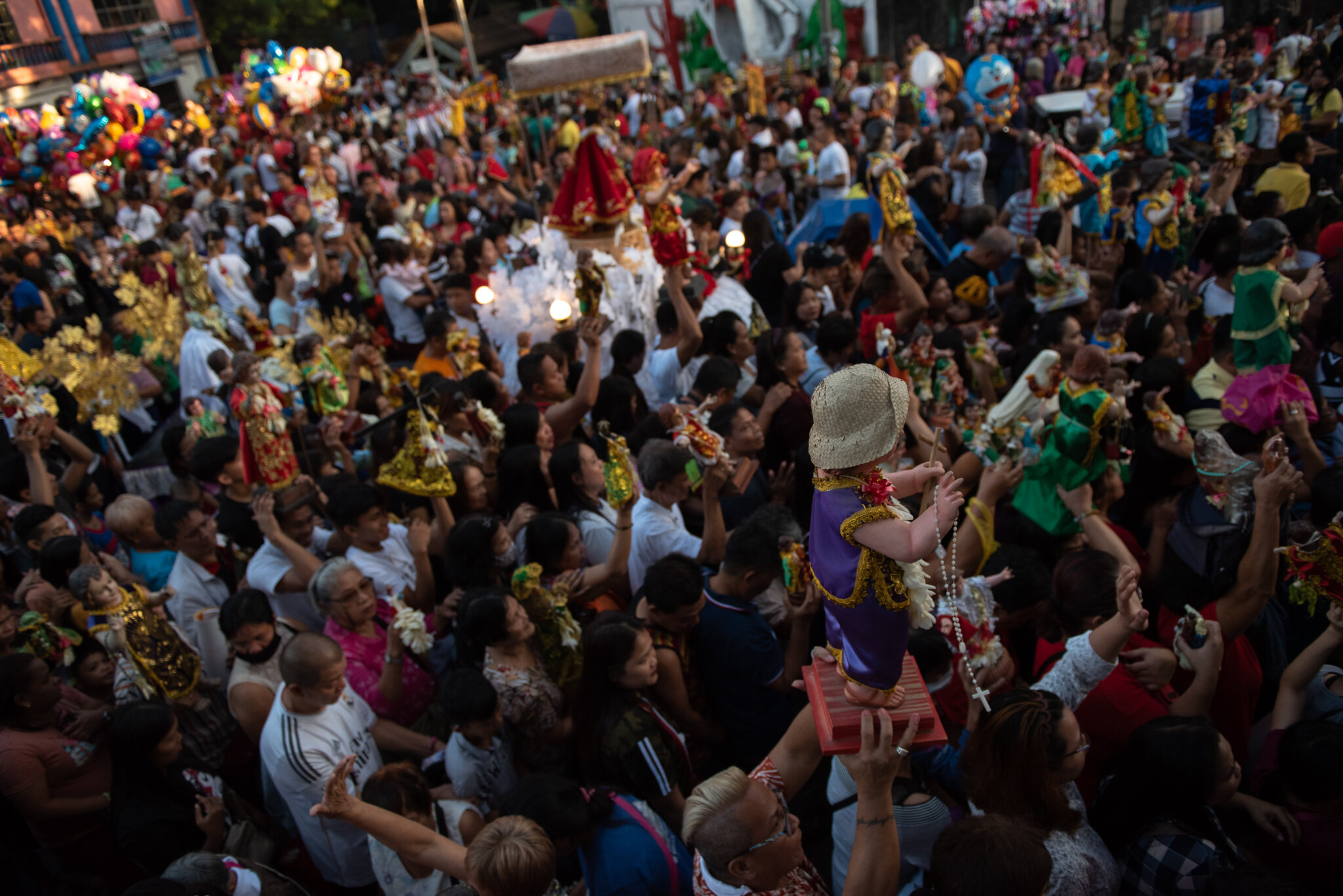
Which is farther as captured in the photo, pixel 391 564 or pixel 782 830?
pixel 391 564

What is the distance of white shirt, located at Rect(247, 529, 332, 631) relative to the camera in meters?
3.73

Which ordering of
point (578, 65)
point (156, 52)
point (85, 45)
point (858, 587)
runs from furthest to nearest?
point (156, 52) → point (85, 45) → point (578, 65) → point (858, 587)

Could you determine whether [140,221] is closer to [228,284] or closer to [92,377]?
[228,284]

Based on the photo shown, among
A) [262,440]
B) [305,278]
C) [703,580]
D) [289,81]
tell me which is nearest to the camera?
[703,580]

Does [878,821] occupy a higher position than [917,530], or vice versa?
[917,530]

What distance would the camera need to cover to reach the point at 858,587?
1.87 meters

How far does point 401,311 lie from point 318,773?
5276 mm

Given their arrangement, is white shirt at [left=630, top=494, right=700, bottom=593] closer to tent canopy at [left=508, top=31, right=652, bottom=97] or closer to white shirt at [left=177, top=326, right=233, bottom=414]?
white shirt at [left=177, top=326, right=233, bottom=414]

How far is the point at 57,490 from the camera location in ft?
16.1

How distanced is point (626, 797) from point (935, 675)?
43.6 inches

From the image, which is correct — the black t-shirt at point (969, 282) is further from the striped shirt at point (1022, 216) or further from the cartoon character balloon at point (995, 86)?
the cartoon character balloon at point (995, 86)

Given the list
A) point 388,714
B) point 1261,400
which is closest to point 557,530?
point 388,714

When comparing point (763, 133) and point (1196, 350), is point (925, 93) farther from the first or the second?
point (1196, 350)

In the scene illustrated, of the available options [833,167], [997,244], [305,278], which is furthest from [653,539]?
[833,167]
